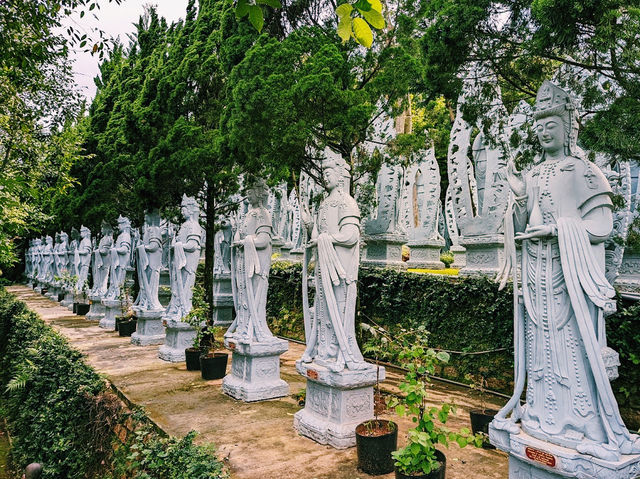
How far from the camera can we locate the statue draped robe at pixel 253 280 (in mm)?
6633

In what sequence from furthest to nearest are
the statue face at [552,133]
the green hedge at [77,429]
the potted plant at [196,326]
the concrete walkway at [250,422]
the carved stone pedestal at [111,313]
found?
the carved stone pedestal at [111,313]
the potted plant at [196,326]
the concrete walkway at [250,422]
the green hedge at [77,429]
the statue face at [552,133]

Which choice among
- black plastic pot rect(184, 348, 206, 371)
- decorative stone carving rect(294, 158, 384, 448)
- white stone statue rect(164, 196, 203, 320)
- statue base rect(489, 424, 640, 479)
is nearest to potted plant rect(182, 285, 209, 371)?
black plastic pot rect(184, 348, 206, 371)

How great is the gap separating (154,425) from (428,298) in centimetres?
452

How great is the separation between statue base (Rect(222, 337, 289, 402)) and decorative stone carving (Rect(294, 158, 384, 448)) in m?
1.27

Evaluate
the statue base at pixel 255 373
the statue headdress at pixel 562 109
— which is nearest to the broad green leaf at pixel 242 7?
the statue headdress at pixel 562 109

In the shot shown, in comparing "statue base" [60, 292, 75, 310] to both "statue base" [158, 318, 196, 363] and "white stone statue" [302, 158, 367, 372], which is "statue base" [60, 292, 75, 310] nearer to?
"statue base" [158, 318, 196, 363]

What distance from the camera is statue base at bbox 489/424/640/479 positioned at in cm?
280

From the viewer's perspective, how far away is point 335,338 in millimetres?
4980

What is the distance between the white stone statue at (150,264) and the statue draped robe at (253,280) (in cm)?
457

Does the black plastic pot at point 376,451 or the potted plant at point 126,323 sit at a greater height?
the black plastic pot at point 376,451

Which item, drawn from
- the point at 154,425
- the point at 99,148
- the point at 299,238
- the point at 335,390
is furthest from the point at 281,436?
the point at 99,148

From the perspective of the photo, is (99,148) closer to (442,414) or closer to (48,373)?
(48,373)

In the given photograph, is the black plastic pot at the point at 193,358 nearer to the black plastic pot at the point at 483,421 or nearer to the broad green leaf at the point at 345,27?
the black plastic pot at the point at 483,421

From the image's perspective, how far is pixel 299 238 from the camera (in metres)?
13.0
